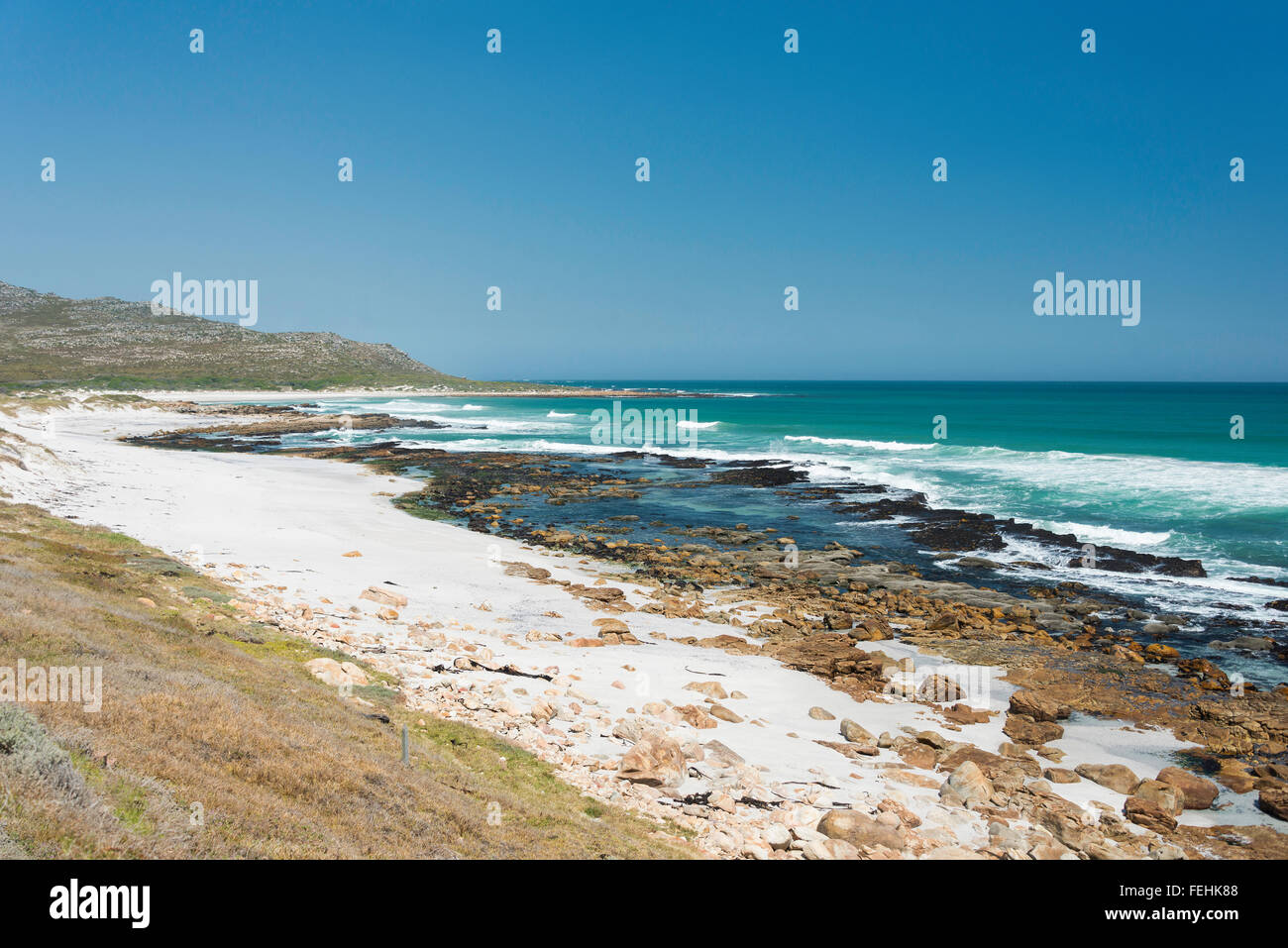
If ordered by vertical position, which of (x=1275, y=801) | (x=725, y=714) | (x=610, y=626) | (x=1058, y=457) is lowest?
(x=1275, y=801)

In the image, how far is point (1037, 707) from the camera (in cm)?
1177

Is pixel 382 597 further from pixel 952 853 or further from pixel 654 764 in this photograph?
pixel 952 853

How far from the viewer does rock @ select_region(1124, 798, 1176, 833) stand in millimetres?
8578

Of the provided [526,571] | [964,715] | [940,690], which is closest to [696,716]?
[964,715]

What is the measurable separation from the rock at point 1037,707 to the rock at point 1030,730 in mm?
155

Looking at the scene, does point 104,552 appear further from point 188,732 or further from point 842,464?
point 842,464

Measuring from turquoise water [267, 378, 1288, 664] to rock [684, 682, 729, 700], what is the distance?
40.0 feet

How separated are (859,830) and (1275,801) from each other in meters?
6.39

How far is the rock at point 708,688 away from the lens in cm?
1209

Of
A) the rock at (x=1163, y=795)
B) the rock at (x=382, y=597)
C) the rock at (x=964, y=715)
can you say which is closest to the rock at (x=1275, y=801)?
the rock at (x=1163, y=795)

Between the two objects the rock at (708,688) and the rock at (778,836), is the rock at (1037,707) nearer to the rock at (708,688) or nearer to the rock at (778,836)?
the rock at (708,688)

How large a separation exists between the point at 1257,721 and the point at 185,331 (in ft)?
652

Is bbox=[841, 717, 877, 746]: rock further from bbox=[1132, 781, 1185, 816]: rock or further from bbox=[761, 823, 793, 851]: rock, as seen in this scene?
bbox=[761, 823, 793, 851]: rock
